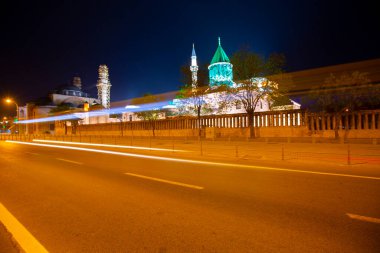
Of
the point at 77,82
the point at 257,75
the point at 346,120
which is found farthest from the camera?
the point at 77,82

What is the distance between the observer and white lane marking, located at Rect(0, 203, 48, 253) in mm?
4246

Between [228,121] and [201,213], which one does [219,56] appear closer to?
[228,121]

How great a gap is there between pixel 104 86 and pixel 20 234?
121 m

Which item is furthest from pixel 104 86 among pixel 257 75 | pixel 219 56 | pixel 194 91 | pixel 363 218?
pixel 363 218

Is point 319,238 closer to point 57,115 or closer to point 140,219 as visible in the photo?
point 140,219

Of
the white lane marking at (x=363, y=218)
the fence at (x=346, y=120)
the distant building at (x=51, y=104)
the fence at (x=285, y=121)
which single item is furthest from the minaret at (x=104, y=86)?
the white lane marking at (x=363, y=218)

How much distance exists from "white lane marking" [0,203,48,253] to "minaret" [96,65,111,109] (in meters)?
116

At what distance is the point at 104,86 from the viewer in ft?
390

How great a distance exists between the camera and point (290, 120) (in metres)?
34.1

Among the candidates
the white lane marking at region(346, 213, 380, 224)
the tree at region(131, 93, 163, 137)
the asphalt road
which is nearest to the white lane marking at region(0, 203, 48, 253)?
the asphalt road

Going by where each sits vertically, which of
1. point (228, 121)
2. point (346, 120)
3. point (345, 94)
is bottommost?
point (346, 120)

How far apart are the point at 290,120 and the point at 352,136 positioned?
23.9 ft

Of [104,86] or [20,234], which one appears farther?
[104,86]

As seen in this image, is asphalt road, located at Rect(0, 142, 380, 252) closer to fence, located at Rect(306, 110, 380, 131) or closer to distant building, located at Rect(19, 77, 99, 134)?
fence, located at Rect(306, 110, 380, 131)
